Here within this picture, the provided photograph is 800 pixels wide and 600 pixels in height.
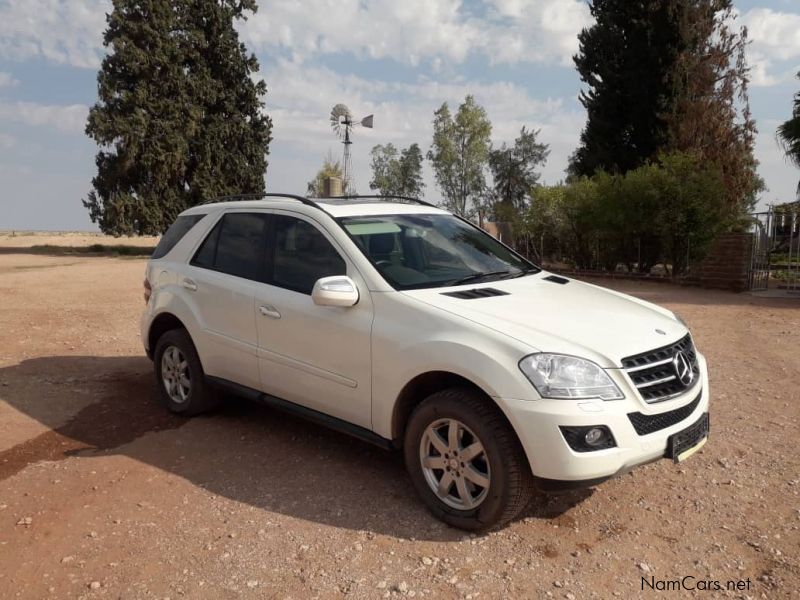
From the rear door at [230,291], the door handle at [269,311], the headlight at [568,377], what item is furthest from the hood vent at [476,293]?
the rear door at [230,291]

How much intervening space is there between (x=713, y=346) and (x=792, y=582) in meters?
5.55

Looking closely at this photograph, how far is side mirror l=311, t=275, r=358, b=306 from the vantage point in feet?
12.6

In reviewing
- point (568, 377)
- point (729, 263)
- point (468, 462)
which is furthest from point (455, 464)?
point (729, 263)

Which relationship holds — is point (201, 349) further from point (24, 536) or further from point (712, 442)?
point (712, 442)

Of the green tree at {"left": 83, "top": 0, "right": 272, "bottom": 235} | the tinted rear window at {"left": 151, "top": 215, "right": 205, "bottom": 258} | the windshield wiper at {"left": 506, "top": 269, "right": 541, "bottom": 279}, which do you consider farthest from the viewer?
the green tree at {"left": 83, "top": 0, "right": 272, "bottom": 235}

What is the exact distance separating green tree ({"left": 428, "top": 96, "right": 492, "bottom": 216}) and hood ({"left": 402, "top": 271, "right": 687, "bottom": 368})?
1559 inches

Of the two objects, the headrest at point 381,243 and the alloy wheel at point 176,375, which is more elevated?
the headrest at point 381,243

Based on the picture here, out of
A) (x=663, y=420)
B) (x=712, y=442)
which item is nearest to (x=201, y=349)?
(x=663, y=420)

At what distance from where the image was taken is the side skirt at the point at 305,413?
13.0ft

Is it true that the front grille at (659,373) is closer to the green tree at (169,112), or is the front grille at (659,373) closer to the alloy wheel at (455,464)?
the alloy wheel at (455,464)

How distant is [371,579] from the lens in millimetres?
3115

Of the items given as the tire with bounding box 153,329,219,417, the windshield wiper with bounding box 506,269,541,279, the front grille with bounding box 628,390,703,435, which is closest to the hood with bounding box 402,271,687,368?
the windshield wiper with bounding box 506,269,541,279

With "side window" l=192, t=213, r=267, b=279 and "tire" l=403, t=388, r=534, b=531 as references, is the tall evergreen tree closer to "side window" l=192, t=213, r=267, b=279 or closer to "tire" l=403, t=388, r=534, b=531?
"side window" l=192, t=213, r=267, b=279

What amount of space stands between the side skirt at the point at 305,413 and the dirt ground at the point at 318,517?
0.35 metres
